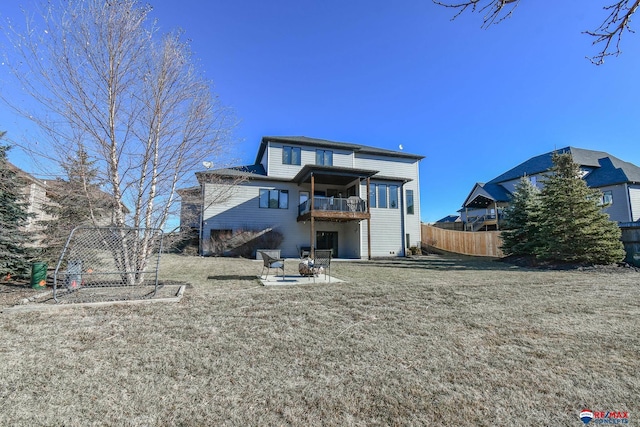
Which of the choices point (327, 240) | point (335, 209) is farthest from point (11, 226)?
point (327, 240)

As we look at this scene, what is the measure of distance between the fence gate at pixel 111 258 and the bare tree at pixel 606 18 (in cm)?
656

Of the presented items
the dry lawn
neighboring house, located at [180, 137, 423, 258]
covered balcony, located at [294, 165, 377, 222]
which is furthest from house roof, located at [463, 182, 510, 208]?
the dry lawn

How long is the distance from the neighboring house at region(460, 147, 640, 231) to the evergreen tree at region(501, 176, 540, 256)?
3.38 meters

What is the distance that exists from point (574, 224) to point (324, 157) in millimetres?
14268

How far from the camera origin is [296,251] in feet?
64.7

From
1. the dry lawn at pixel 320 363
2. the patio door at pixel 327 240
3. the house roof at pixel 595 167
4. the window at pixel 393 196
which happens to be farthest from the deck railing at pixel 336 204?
the house roof at pixel 595 167

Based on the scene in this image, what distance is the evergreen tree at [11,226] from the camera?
6945 mm

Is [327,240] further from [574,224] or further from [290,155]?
[574,224]

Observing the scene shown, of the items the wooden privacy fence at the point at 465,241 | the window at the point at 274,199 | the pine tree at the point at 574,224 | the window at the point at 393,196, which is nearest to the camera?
the pine tree at the point at 574,224

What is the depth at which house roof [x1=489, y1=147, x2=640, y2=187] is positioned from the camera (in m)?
24.2

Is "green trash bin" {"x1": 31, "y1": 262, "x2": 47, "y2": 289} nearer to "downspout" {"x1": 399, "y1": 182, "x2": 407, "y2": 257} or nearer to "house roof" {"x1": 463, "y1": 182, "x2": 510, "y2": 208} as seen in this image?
"downspout" {"x1": 399, "y1": 182, "x2": 407, "y2": 257}

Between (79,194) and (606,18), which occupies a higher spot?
(606,18)

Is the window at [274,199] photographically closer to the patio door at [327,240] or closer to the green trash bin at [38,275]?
the patio door at [327,240]

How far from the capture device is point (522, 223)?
1612 centimetres
